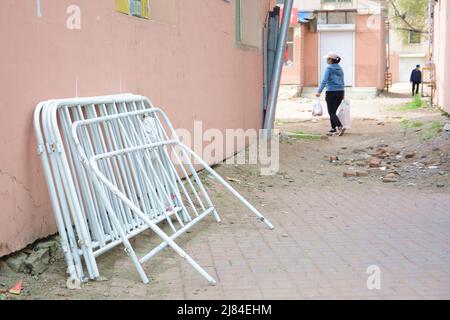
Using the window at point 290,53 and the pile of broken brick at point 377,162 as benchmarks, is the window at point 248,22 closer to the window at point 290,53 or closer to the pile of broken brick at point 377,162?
the pile of broken brick at point 377,162

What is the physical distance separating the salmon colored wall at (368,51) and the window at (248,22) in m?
18.1

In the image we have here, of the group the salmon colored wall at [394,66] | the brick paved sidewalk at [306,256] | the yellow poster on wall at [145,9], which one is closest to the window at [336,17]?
the salmon colored wall at [394,66]

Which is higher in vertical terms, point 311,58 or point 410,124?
point 311,58

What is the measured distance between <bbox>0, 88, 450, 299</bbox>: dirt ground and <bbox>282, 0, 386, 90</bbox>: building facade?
1476cm

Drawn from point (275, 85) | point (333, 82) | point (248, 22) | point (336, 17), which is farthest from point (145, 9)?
point (336, 17)

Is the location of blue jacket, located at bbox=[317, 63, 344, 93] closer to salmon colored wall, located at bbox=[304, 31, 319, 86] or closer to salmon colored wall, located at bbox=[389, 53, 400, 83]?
salmon colored wall, located at bbox=[304, 31, 319, 86]

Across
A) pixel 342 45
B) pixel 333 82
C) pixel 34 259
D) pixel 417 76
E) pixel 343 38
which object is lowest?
pixel 34 259

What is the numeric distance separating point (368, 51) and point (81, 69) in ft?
87.1

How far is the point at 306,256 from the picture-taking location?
5.18 meters

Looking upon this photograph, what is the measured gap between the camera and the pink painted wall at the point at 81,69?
4285mm

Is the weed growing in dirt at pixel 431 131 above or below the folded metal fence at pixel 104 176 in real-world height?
below

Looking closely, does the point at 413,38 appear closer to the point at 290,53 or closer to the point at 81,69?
the point at 290,53

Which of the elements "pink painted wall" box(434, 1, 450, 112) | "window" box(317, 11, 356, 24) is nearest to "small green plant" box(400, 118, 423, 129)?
"pink painted wall" box(434, 1, 450, 112)

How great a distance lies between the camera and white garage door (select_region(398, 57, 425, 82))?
48625 mm
